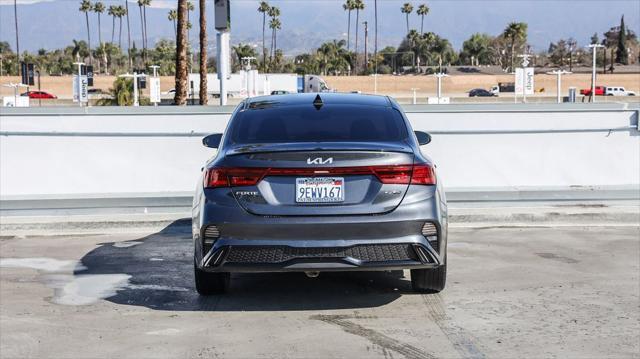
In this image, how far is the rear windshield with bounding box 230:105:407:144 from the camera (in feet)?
24.6

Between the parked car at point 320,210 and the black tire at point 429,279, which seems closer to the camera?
the parked car at point 320,210

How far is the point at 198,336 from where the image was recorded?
259 inches

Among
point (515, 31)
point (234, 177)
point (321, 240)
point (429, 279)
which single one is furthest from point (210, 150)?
point (515, 31)

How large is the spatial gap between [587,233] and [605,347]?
5.18 m

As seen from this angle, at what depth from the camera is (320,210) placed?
Result: 22.3ft

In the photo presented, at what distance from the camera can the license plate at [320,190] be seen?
6.83 m

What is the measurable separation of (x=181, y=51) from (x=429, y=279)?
31.0m

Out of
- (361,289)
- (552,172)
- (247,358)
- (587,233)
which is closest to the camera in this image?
(247,358)

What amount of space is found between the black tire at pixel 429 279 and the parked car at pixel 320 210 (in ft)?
1.60

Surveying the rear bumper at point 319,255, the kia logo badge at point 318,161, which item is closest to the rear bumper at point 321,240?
the rear bumper at point 319,255

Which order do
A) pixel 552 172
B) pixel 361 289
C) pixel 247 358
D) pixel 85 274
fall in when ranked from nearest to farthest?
pixel 247 358 → pixel 361 289 → pixel 85 274 → pixel 552 172

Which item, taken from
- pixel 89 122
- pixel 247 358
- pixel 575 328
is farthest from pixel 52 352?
pixel 89 122

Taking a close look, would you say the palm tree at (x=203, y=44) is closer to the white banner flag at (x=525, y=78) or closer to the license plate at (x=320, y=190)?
the white banner flag at (x=525, y=78)

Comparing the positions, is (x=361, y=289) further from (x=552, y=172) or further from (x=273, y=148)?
(x=552, y=172)
